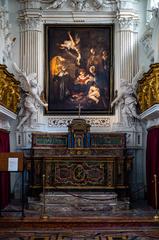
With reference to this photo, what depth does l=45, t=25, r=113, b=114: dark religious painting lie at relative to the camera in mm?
16578

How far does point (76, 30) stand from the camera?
16.9 m

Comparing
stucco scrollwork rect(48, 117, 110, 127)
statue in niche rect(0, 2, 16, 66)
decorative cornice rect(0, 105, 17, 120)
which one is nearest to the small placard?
decorative cornice rect(0, 105, 17, 120)

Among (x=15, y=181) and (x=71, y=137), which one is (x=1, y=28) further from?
(x=15, y=181)

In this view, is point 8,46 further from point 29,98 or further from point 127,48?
point 127,48

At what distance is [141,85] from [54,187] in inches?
185

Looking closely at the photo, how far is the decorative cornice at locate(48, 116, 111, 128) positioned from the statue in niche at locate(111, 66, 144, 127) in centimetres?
65

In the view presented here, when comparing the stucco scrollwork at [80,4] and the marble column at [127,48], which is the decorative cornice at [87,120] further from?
the stucco scrollwork at [80,4]

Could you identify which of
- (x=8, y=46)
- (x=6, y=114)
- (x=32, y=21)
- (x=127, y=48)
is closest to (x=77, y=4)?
(x=32, y=21)

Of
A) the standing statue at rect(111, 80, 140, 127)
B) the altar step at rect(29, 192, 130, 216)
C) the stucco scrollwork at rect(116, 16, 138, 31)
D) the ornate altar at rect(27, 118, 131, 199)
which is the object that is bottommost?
the altar step at rect(29, 192, 130, 216)

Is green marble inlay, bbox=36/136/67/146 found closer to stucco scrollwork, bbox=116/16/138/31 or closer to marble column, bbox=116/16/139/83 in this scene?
marble column, bbox=116/16/139/83

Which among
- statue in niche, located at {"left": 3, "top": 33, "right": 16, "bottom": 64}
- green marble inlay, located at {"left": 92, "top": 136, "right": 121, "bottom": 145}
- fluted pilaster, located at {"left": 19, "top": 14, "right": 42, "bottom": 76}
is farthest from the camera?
fluted pilaster, located at {"left": 19, "top": 14, "right": 42, "bottom": 76}

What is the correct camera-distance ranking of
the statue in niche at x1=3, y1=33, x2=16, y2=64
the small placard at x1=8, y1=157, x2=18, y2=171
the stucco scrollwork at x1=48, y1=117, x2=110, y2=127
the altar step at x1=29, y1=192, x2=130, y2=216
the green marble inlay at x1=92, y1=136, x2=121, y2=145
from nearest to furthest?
the small placard at x1=8, y1=157, x2=18, y2=171
the altar step at x1=29, y1=192, x2=130, y2=216
the green marble inlay at x1=92, y1=136, x2=121, y2=145
the statue in niche at x1=3, y1=33, x2=16, y2=64
the stucco scrollwork at x1=48, y1=117, x2=110, y2=127

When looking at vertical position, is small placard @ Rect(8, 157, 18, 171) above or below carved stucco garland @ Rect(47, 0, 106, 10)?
below

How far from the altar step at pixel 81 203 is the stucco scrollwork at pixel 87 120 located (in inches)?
130
